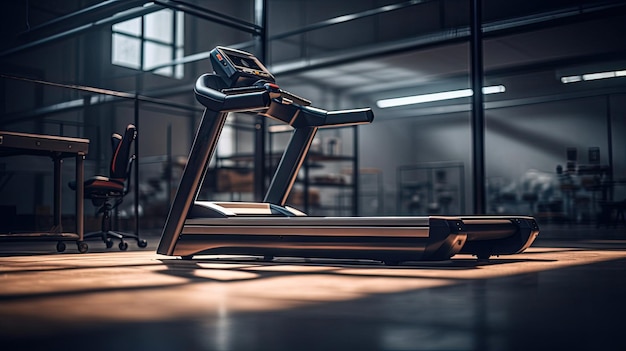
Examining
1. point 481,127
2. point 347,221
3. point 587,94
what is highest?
point 587,94

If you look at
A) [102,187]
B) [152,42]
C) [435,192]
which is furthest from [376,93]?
[102,187]

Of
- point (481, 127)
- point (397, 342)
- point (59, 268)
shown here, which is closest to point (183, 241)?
point (59, 268)

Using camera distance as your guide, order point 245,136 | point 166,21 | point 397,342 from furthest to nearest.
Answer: point 245,136, point 166,21, point 397,342

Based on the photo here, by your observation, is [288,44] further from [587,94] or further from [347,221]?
[347,221]

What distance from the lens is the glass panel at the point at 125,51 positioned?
338 inches

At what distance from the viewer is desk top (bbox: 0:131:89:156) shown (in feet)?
13.1

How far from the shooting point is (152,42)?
10.8m

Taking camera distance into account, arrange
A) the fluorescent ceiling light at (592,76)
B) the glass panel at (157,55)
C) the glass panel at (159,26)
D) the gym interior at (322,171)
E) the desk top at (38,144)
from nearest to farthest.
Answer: the gym interior at (322,171) < the desk top at (38,144) < the fluorescent ceiling light at (592,76) < the glass panel at (157,55) < the glass panel at (159,26)

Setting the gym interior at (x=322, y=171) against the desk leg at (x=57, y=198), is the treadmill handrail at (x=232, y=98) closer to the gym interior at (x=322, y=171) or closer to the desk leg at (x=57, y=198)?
the gym interior at (x=322, y=171)

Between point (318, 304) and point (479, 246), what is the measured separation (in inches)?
74.2

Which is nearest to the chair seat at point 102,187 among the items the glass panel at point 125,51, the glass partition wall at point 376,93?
the glass partition wall at point 376,93

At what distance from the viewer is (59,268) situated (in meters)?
2.99

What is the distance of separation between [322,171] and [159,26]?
4.04m

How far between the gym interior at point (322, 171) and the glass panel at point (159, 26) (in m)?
0.04
